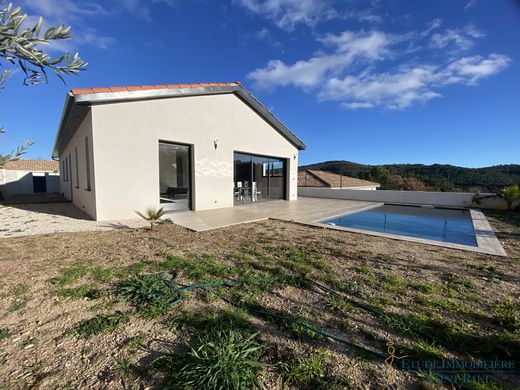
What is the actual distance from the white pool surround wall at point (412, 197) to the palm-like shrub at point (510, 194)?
578mm

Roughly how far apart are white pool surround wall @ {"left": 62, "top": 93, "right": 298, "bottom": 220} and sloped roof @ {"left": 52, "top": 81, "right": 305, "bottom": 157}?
241mm

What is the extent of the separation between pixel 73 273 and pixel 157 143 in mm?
5653

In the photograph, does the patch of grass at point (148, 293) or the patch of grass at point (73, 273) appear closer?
the patch of grass at point (148, 293)

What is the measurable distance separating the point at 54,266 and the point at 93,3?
5994 mm

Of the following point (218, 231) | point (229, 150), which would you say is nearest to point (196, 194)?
point (229, 150)

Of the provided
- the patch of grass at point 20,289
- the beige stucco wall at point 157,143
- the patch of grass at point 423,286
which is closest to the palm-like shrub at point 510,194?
the patch of grass at point 423,286

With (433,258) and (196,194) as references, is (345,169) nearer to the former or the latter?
(196,194)

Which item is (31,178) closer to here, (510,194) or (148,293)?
(148,293)

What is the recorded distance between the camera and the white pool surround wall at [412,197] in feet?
40.0

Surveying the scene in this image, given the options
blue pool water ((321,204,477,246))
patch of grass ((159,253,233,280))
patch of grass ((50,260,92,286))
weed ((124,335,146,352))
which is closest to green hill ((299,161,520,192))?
blue pool water ((321,204,477,246))

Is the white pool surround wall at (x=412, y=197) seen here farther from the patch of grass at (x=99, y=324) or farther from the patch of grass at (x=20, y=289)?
the patch of grass at (x=20, y=289)

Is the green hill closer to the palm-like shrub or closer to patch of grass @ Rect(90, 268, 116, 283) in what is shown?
the palm-like shrub

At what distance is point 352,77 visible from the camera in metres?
13.1

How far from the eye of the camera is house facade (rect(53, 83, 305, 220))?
23.5ft
